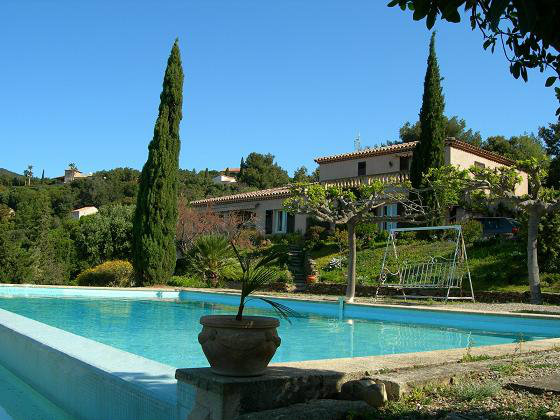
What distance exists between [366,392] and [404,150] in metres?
25.2

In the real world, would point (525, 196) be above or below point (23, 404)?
above

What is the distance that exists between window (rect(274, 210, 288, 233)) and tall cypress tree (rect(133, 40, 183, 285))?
9948 mm

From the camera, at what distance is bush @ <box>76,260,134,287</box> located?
21906 mm

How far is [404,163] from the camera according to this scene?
1119 inches

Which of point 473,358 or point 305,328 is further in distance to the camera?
point 305,328

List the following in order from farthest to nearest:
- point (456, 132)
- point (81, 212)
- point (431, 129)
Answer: point (81, 212) < point (456, 132) < point (431, 129)

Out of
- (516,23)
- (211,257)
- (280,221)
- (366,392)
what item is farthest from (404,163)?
(516,23)

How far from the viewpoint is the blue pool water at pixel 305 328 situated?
320 inches

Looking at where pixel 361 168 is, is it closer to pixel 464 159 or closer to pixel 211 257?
pixel 464 159

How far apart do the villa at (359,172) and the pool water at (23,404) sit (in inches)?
842

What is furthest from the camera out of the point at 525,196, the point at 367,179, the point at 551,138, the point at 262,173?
the point at 262,173

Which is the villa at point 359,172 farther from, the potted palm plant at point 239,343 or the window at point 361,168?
the potted palm plant at point 239,343

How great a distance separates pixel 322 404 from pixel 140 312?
10.8 metres

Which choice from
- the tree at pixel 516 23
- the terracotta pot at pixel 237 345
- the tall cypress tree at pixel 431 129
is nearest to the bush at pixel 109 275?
the tall cypress tree at pixel 431 129
